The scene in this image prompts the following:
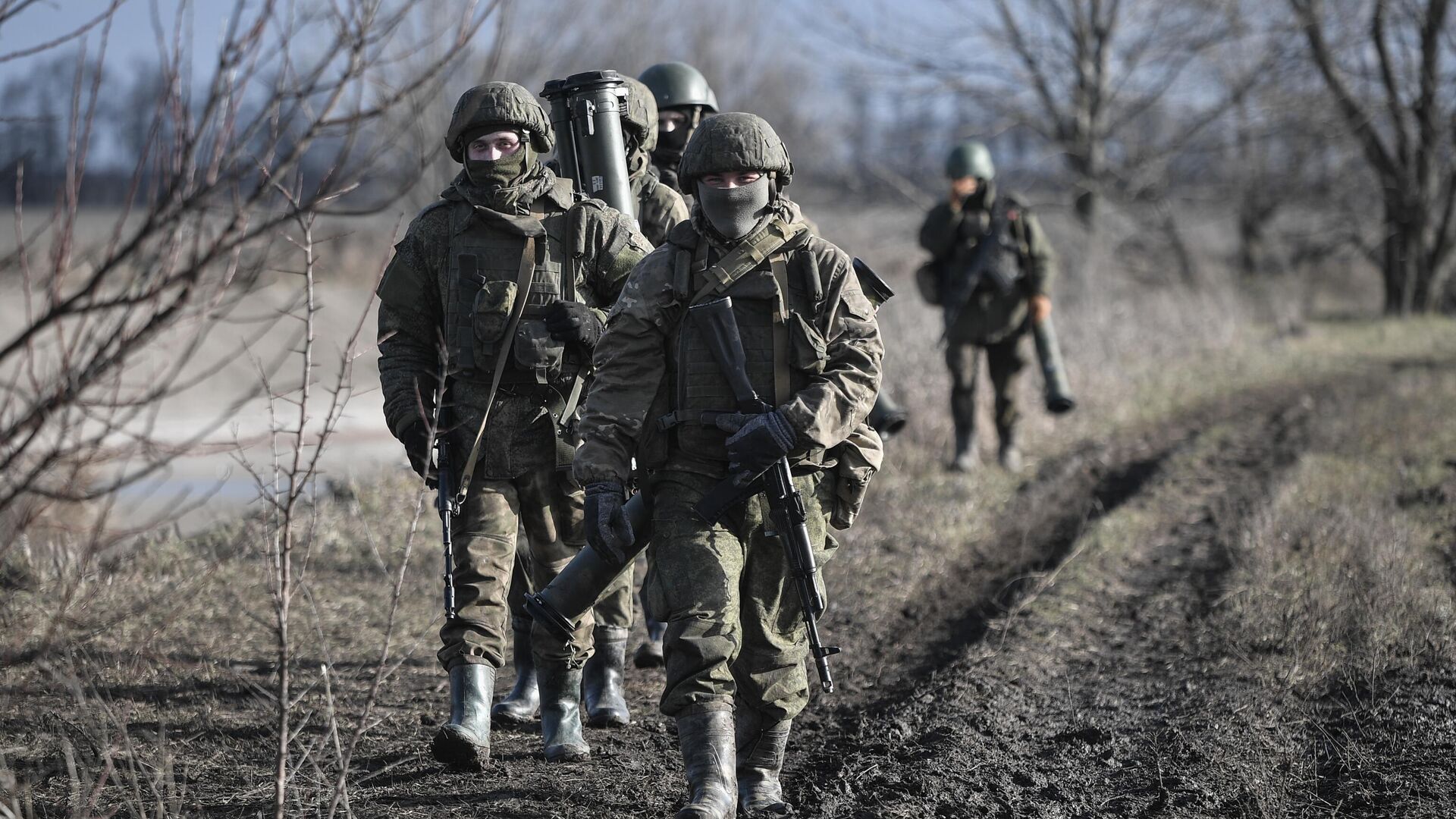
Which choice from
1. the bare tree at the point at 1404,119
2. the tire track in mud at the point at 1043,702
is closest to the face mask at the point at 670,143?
the tire track in mud at the point at 1043,702

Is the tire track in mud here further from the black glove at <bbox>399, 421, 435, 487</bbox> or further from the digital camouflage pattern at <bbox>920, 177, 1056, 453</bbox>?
the black glove at <bbox>399, 421, 435, 487</bbox>

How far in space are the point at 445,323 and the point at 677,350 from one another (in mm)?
963

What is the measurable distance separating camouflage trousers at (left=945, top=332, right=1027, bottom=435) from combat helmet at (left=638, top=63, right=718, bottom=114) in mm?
3480

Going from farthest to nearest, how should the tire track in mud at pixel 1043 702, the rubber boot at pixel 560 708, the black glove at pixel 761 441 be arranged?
the rubber boot at pixel 560 708
the tire track in mud at pixel 1043 702
the black glove at pixel 761 441

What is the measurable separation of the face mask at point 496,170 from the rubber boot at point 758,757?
1831 millimetres

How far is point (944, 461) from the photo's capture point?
30.1 ft

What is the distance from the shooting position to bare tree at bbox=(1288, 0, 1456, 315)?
19375 millimetres

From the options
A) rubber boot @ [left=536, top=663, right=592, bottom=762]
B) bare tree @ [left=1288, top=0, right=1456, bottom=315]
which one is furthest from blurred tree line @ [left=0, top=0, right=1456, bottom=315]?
rubber boot @ [left=536, top=663, right=592, bottom=762]

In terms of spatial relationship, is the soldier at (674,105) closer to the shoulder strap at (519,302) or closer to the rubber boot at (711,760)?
the shoulder strap at (519,302)

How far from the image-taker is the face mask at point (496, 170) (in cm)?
422

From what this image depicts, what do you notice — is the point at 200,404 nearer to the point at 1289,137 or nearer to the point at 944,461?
the point at 944,461

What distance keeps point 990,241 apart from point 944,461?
1.57 metres

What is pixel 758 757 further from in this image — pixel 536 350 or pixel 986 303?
pixel 986 303

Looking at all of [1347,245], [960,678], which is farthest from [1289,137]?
[960,678]
